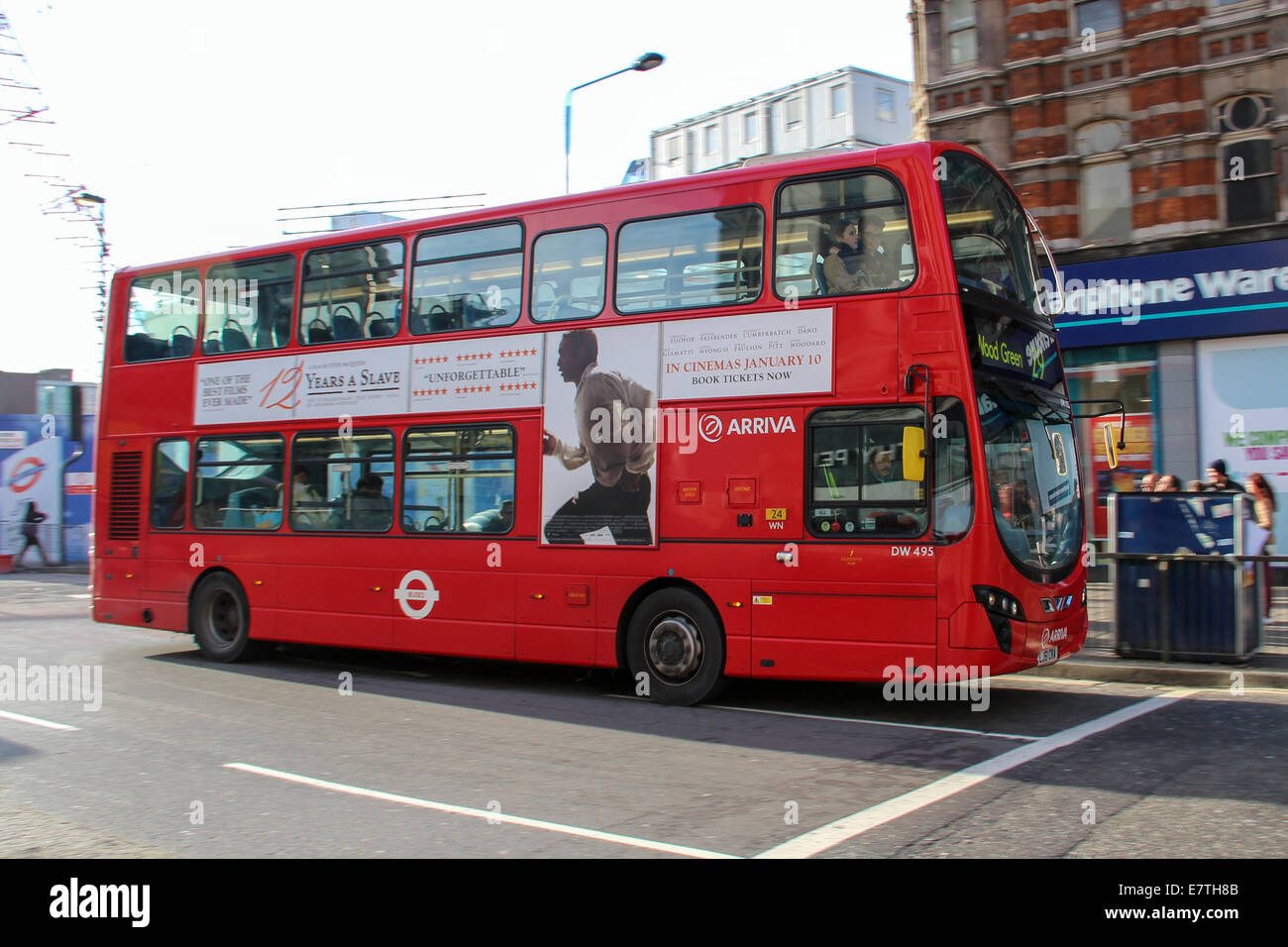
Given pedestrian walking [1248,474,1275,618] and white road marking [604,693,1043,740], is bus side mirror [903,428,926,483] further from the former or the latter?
pedestrian walking [1248,474,1275,618]

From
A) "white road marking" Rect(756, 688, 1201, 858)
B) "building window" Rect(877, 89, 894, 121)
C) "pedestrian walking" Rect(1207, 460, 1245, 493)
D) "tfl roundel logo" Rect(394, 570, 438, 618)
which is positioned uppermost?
"building window" Rect(877, 89, 894, 121)

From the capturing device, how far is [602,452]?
9.94 meters

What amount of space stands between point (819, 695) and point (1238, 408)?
11.4 metres

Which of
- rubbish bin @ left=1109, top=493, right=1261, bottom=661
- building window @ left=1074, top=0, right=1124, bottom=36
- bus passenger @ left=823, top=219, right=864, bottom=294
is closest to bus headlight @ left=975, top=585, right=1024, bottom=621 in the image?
bus passenger @ left=823, top=219, right=864, bottom=294

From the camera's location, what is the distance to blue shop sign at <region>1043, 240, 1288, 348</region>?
1731 cm

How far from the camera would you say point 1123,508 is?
1173cm

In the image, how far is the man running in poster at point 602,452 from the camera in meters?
9.73

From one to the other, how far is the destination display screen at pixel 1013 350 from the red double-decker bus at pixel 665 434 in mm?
34

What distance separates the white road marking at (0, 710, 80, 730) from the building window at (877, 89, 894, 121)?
6211cm

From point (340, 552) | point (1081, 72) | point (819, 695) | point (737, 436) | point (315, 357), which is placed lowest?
point (819, 695)

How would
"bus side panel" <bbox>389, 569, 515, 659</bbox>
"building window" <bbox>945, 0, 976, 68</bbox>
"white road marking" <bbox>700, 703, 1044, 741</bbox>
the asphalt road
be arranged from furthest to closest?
"building window" <bbox>945, 0, 976, 68</bbox> < "bus side panel" <bbox>389, 569, 515, 659</bbox> < "white road marking" <bbox>700, 703, 1044, 741</bbox> < the asphalt road
